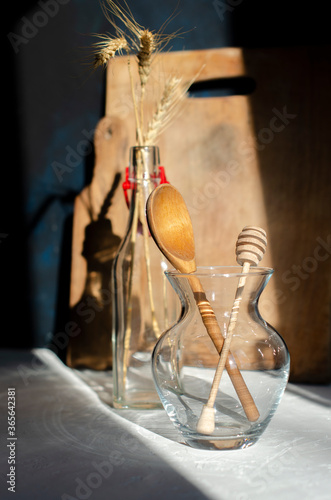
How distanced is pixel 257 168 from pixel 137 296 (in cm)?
40

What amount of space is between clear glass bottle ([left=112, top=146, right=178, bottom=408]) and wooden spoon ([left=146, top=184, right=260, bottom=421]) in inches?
7.8

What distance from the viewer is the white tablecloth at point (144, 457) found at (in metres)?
0.58

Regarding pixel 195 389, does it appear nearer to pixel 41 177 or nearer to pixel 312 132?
pixel 312 132

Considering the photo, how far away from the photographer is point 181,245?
2.35 ft

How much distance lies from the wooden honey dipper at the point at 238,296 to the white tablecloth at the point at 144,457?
0.15 ft

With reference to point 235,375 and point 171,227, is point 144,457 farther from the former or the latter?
point 171,227

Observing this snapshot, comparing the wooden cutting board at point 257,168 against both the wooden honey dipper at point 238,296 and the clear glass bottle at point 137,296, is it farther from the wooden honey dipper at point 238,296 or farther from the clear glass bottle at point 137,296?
the wooden honey dipper at point 238,296

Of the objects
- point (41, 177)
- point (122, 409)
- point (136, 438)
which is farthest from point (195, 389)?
point (41, 177)

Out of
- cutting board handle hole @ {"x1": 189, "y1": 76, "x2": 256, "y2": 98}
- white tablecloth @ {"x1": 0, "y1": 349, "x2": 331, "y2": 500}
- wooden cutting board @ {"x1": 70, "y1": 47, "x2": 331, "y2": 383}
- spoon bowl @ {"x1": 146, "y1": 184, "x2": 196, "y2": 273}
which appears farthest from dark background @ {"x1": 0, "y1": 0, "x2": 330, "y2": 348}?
spoon bowl @ {"x1": 146, "y1": 184, "x2": 196, "y2": 273}

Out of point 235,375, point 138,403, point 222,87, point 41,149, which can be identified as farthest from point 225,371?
point 41,149

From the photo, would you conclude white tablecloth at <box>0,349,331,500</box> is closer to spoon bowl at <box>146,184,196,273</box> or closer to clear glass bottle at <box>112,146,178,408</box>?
clear glass bottle at <box>112,146,178,408</box>

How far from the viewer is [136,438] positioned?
753 millimetres

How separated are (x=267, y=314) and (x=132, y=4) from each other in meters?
0.78

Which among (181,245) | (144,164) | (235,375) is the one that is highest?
(144,164)
